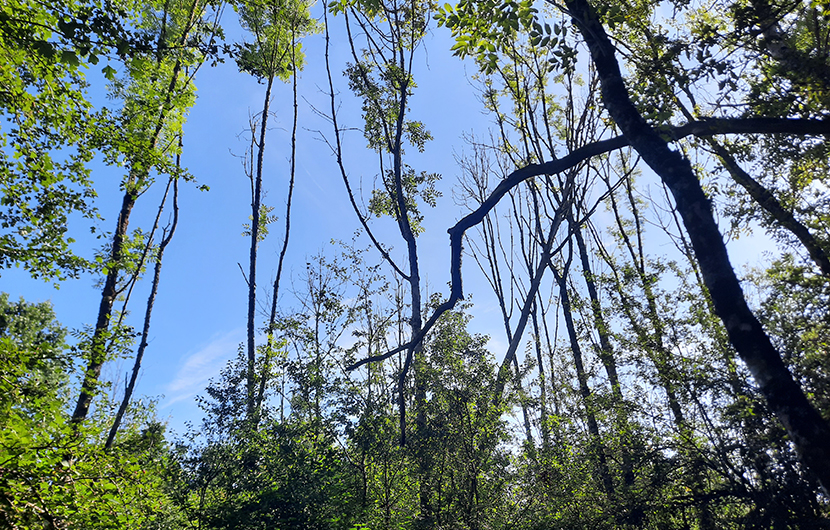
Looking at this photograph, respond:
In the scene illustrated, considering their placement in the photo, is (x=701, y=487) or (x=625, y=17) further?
(x=701, y=487)

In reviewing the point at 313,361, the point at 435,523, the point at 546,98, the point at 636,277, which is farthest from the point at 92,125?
the point at 546,98

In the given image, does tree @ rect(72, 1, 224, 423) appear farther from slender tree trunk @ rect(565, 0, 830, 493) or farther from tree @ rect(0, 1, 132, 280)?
slender tree trunk @ rect(565, 0, 830, 493)

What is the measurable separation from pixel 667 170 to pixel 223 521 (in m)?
6.28

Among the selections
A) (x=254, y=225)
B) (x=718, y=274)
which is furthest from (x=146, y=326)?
(x=718, y=274)

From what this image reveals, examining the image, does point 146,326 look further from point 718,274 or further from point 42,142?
point 718,274

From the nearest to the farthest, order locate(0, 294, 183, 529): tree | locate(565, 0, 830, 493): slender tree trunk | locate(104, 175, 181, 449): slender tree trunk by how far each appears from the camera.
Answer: locate(565, 0, 830, 493): slender tree trunk, locate(0, 294, 183, 529): tree, locate(104, 175, 181, 449): slender tree trunk

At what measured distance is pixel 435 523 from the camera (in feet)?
18.3

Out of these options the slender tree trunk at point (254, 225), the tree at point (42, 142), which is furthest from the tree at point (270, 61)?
the tree at point (42, 142)

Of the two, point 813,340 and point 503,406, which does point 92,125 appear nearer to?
point 503,406

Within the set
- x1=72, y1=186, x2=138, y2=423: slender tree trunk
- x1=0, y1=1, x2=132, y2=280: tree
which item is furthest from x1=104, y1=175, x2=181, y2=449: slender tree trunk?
x1=0, y1=1, x2=132, y2=280: tree

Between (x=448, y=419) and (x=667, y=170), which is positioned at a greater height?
(x=667, y=170)

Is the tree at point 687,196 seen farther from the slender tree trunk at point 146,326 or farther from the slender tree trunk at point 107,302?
the slender tree trunk at point 146,326

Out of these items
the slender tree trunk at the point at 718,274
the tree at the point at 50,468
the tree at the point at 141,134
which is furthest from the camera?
the tree at the point at 141,134

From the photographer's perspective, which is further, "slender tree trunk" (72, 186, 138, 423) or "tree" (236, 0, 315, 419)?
"tree" (236, 0, 315, 419)
